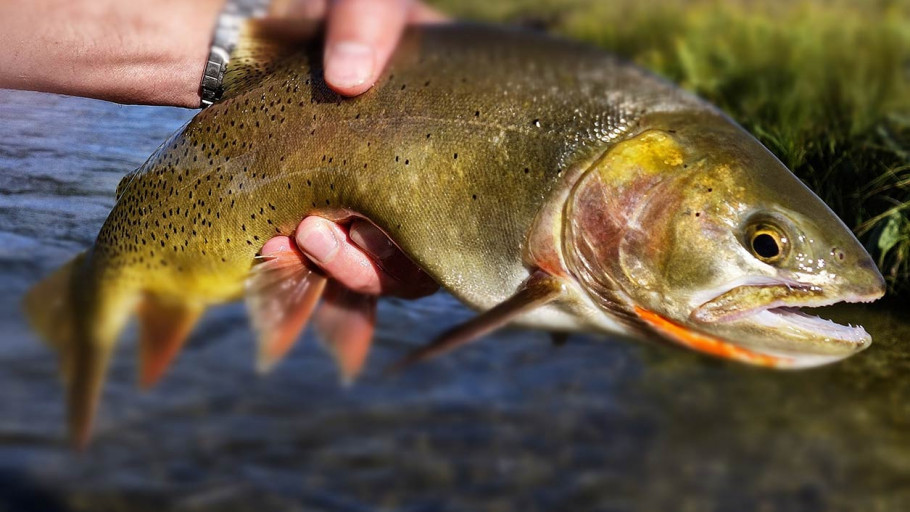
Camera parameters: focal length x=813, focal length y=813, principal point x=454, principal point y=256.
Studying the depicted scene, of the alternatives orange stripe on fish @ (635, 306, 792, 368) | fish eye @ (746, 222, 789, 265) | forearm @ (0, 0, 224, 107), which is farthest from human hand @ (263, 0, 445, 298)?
fish eye @ (746, 222, 789, 265)

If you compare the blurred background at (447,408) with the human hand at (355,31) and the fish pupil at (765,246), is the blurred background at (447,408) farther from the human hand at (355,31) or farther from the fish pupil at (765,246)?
the human hand at (355,31)

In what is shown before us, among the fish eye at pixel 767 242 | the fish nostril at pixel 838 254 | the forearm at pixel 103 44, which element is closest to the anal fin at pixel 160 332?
the forearm at pixel 103 44

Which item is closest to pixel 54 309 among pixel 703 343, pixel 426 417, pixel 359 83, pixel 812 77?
pixel 359 83

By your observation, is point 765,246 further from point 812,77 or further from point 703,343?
point 812,77

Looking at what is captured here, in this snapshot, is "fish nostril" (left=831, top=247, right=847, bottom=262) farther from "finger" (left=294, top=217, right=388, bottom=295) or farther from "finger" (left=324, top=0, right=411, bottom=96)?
"finger" (left=294, top=217, right=388, bottom=295)

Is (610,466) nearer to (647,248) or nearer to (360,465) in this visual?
(360,465)

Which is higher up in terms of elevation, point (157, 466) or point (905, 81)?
point (905, 81)

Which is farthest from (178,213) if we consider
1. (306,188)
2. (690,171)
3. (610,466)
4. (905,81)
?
(905,81)

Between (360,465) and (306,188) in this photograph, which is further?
(360,465)
